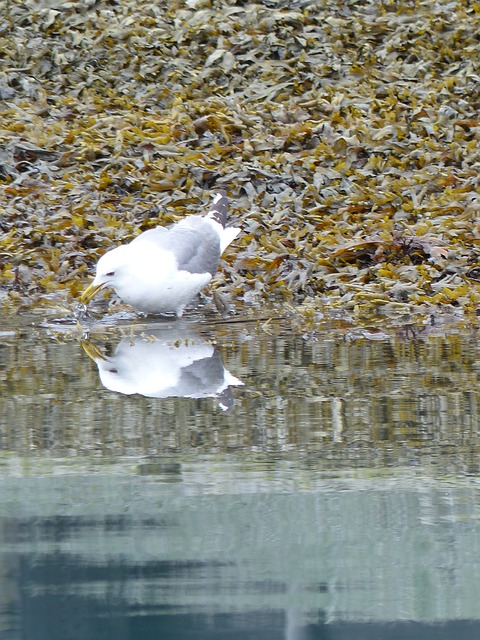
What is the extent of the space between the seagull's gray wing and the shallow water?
0.97m

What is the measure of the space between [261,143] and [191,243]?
2616 millimetres

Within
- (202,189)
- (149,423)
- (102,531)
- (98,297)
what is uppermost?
(202,189)

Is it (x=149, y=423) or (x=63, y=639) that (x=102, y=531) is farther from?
(x=149, y=423)

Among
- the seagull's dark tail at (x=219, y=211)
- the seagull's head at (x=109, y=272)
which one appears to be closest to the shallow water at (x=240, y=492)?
the seagull's head at (x=109, y=272)

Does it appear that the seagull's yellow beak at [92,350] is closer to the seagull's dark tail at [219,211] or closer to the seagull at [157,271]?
the seagull at [157,271]

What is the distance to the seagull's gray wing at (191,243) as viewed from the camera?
6.15 metres

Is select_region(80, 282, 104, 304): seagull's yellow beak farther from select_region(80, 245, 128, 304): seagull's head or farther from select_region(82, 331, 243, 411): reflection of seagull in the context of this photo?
select_region(82, 331, 243, 411): reflection of seagull

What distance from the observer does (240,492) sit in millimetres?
3049

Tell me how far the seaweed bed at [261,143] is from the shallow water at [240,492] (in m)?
1.58

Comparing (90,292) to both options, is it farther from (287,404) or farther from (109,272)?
(287,404)

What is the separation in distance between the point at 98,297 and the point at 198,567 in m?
4.39

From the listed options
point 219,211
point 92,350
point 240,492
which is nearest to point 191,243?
point 219,211

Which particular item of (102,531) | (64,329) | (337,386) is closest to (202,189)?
(64,329)

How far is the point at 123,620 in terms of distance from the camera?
7.29 feet
